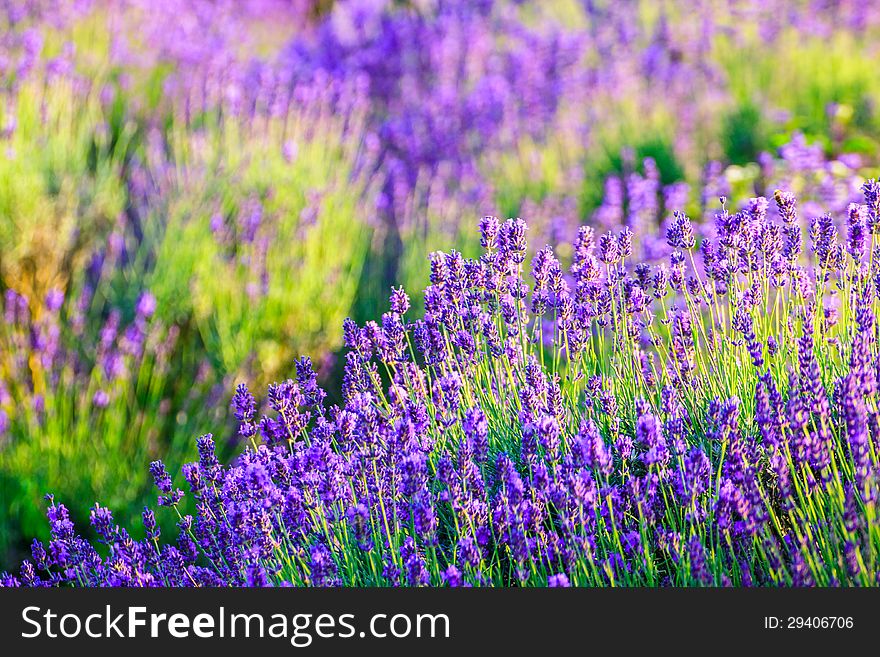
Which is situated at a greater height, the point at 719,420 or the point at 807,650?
the point at 719,420

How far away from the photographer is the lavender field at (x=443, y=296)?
167 centimetres

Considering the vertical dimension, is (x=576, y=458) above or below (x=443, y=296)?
below

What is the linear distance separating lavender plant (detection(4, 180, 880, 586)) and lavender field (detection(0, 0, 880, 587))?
1cm

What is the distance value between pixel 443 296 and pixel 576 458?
588 millimetres

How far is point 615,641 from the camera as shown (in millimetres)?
1438

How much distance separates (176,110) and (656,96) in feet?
8.42

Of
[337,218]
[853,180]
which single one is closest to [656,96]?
[853,180]

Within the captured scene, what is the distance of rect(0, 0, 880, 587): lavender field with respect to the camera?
5.47 ft

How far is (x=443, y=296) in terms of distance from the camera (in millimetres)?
2049

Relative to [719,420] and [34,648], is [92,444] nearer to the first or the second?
[34,648]

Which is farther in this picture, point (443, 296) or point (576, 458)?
point (443, 296)

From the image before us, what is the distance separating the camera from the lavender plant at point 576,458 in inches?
61.7

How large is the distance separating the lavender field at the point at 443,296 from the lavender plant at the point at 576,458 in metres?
0.01

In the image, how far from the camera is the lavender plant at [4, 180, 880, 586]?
1.57 m
